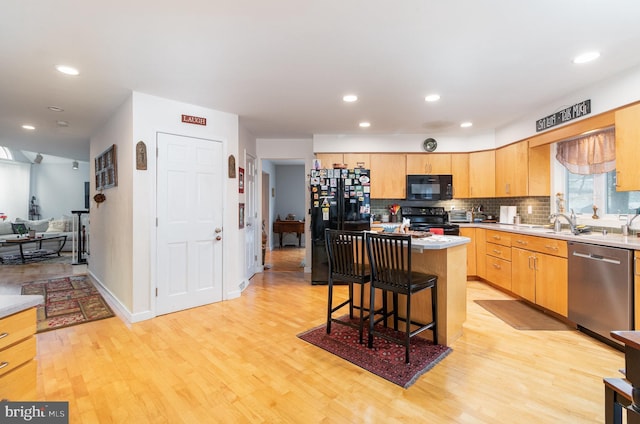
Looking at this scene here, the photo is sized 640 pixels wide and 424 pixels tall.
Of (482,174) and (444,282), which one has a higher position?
(482,174)

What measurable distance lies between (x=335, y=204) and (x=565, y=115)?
3.01 meters

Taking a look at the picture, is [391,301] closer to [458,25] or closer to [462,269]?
[462,269]

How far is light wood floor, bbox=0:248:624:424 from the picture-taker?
174cm

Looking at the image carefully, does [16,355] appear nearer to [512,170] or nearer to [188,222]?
[188,222]

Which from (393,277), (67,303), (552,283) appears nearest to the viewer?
(393,277)

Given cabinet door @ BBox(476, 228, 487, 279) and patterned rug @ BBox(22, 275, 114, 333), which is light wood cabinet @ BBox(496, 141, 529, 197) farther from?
patterned rug @ BBox(22, 275, 114, 333)

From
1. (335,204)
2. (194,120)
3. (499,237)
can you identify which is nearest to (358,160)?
(335,204)

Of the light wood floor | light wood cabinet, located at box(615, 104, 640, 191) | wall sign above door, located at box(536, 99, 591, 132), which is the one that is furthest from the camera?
wall sign above door, located at box(536, 99, 591, 132)

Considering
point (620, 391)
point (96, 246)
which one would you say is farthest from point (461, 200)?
point (96, 246)

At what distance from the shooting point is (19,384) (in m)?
1.23

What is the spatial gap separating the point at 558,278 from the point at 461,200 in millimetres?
2396

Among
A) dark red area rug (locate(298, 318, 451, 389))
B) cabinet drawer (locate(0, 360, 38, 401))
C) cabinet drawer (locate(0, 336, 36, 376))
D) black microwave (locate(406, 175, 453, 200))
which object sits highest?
black microwave (locate(406, 175, 453, 200))

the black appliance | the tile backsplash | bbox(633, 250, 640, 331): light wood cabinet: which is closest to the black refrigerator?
the tile backsplash

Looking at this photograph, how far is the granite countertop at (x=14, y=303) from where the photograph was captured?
117 cm
